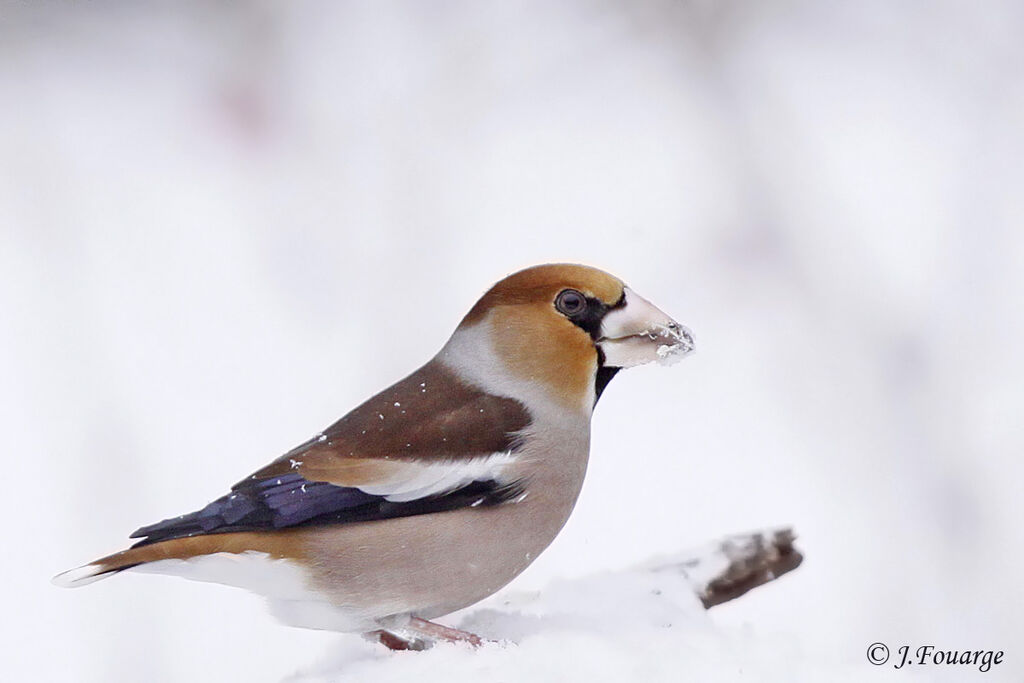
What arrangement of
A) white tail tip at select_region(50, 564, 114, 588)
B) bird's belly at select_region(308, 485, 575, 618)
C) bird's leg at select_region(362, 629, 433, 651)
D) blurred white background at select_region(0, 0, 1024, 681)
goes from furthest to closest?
blurred white background at select_region(0, 0, 1024, 681) → bird's leg at select_region(362, 629, 433, 651) → bird's belly at select_region(308, 485, 575, 618) → white tail tip at select_region(50, 564, 114, 588)

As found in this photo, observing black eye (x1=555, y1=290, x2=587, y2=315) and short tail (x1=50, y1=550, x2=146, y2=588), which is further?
black eye (x1=555, y1=290, x2=587, y2=315)

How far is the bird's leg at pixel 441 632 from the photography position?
1.84 m

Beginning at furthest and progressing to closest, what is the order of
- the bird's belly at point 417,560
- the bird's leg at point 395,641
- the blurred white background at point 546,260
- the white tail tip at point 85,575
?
the blurred white background at point 546,260 → the bird's leg at point 395,641 → the bird's belly at point 417,560 → the white tail tip at point 85,575

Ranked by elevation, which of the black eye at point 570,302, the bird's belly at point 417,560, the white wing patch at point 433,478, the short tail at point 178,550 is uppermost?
the black eye at point 570,302

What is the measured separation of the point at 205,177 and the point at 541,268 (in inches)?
114

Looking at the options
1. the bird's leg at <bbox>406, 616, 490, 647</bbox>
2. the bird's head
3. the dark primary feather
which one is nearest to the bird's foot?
the bird's leg at <bbox>406, 616, 490, 647</bbox>

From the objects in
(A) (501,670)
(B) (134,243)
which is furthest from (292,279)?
(A) (501,670)

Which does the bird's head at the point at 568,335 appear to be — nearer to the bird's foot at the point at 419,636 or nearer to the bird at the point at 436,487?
the bird at the point at 436,487

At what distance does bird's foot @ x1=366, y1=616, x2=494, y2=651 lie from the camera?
6.05ft

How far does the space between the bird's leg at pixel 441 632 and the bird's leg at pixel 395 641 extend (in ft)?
0.29

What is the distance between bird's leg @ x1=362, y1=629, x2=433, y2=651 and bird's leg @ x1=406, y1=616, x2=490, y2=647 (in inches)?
3.5

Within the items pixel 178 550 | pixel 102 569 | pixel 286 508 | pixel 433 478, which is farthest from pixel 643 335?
pixel 102 569

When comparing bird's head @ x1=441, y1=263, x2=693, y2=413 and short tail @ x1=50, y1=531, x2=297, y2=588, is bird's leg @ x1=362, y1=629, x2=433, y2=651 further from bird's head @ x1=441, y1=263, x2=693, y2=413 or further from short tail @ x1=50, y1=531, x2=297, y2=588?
bird's head @ x1=441, y1=263, x2=693, y2=413

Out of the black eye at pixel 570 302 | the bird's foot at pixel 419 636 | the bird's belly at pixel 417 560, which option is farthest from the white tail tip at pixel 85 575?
the black eye at pixel 570 302
